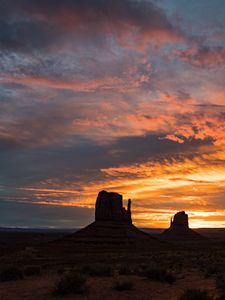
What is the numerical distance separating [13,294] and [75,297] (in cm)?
282

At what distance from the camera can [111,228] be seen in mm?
102062

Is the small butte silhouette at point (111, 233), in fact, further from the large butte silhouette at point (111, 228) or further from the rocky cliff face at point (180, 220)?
the rocky cliff face at point (180, 220)

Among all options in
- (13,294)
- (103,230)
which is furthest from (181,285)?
(103,230)

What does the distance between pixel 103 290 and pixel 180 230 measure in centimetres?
16206

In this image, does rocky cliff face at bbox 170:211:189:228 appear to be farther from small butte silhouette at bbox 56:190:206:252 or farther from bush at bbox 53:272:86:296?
bush at bbox 53:272:86:296

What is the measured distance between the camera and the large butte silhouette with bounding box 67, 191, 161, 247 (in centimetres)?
9075

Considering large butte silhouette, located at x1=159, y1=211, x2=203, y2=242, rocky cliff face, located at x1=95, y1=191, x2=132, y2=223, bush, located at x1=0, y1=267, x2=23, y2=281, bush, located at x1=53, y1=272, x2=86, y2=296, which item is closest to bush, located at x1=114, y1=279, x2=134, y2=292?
bush, located at x1=53, y1=272, x2=86, y2=296

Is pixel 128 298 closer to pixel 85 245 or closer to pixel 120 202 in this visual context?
pixel 85 245

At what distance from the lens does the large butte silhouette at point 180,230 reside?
6324 inches

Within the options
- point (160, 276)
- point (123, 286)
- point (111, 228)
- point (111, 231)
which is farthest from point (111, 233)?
point (123, 286)

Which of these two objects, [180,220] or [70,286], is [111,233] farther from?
[180,220]

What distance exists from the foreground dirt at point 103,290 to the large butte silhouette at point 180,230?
14189 centimetres

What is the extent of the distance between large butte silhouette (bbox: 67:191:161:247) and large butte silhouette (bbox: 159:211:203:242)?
42583 millimetres

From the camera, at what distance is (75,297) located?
1544 centimetres
